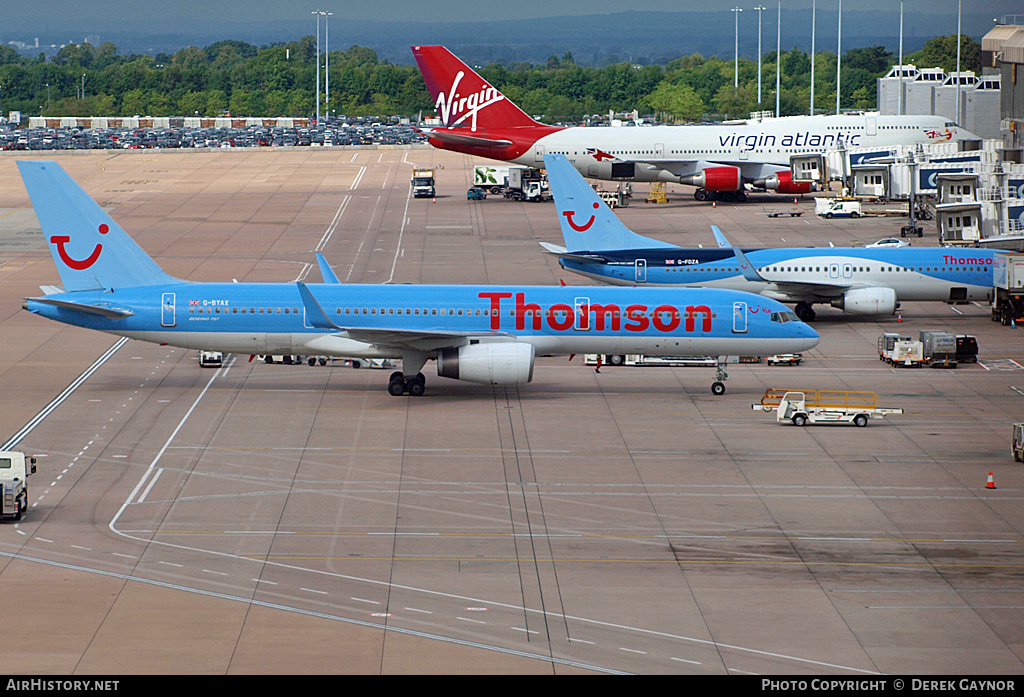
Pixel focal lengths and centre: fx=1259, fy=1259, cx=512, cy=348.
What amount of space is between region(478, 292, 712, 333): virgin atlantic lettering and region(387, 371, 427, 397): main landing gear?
3.40m

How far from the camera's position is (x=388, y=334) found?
46.3 meters

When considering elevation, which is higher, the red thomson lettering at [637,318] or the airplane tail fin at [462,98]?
the airplane tail fin at [462,98]

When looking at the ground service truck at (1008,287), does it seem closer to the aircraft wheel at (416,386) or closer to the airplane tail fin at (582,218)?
the airplane tail fin at (582,218)

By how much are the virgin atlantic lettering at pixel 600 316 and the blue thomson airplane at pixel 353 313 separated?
0.13ft

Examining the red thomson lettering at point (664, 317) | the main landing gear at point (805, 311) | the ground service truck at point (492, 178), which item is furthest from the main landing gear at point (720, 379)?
the ground service truck at point (492, 178)

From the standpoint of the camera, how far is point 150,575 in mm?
28875

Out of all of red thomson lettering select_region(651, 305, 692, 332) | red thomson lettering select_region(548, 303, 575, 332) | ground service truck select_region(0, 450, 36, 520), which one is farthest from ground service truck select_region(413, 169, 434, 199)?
ground service truck select_region(0, 450, 36, 520)

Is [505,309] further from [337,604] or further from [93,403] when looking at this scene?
[337,604]

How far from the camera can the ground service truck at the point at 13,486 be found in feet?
107

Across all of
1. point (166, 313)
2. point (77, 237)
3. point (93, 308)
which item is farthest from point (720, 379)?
point (77, 237)

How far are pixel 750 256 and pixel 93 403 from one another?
33.0m

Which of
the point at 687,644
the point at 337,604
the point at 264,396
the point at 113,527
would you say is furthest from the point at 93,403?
the point at 687,644

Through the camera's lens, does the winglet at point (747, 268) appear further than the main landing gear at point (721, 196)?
No

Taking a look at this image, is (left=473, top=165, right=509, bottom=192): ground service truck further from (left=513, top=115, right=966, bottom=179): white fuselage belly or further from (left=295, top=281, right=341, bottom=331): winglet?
(left=295, top=281, right=341, bottom=331): winglet
